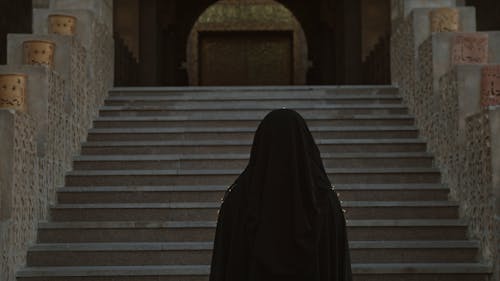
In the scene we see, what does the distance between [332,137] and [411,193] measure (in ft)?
4.44

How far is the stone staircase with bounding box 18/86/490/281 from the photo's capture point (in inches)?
293

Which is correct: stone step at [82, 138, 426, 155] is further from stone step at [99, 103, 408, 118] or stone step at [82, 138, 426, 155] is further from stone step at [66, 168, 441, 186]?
stone step at [99, 103, 408, 118]

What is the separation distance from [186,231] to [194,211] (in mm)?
333

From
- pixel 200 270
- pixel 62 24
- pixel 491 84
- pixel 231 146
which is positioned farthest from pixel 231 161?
pixel 491 84

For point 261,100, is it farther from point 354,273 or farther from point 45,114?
point 354,273

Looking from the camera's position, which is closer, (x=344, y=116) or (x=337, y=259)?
(x=337, y=259)

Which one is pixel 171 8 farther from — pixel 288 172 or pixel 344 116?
pixel 288 172

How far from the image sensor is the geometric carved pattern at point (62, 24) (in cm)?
938

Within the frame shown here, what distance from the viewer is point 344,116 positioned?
31.5ft

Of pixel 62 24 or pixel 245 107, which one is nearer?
pixel 62 24

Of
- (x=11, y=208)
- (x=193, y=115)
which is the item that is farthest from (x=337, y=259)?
(x=193, y=115)

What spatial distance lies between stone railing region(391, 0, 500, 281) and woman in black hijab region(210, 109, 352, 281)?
402cm

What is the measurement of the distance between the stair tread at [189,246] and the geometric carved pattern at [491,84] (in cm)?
138

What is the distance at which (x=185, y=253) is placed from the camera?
7.46 metres
